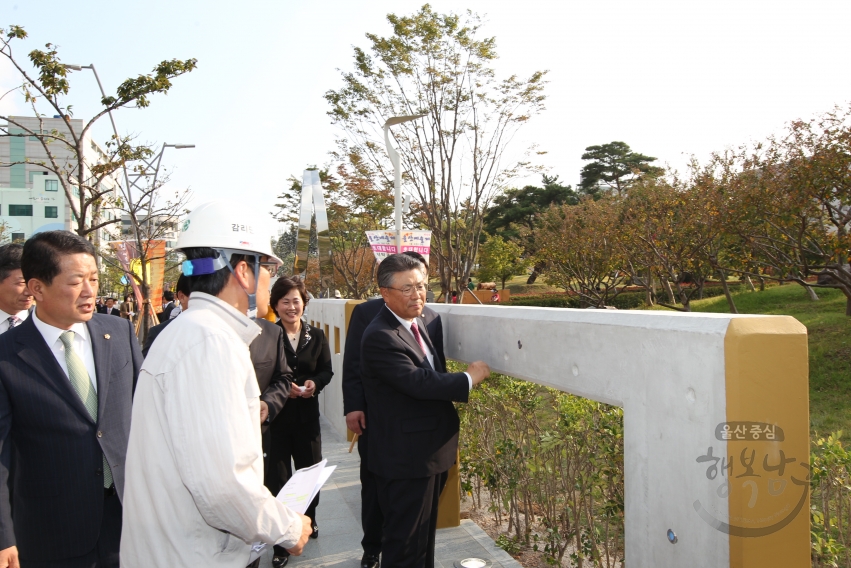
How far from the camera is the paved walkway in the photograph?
12.4ft

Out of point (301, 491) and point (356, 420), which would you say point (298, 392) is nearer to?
point (356, 420)

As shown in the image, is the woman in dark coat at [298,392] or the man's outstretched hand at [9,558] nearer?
the man's outstretched hand at [9,558]

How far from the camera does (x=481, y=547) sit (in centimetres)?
388

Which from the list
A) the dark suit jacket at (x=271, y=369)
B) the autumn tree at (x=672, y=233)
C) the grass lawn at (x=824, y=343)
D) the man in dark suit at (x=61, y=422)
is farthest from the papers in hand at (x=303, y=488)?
the autumn tree at (x=672, y=233)

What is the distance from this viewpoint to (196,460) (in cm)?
165

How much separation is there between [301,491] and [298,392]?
2.09m

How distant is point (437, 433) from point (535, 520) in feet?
4.81

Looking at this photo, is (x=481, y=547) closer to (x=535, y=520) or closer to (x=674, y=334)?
(x=535, y=520)

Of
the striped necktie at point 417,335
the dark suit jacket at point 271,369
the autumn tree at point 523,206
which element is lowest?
the dark suit jacket at point 271,369

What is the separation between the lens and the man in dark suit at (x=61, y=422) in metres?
2.37

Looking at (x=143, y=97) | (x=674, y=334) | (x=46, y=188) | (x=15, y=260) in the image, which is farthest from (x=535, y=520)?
(x=46, y=188)

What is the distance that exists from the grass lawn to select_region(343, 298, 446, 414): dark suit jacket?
3.11 meters

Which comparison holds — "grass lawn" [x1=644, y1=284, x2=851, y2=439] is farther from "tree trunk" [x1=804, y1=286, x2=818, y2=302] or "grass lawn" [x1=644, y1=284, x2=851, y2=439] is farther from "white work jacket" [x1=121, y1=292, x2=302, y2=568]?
"white work jacket" [x1=121, y1=292, x2=302, y2=568]

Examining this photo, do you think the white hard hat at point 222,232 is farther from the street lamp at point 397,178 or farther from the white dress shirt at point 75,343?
the street lamp at point 397,178
